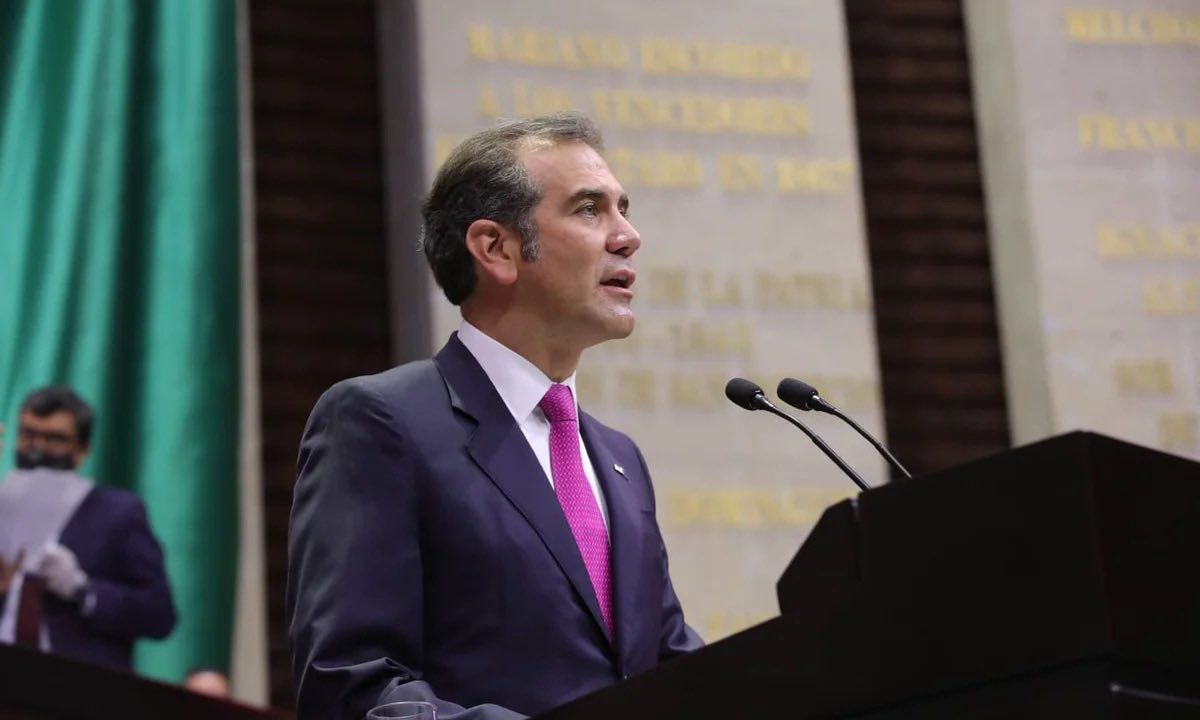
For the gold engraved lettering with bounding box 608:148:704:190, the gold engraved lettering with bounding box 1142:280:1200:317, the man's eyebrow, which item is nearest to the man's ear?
the man's eyebrow

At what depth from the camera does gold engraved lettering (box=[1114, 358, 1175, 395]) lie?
7.15 metres

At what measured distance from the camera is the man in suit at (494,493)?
240 centimetres

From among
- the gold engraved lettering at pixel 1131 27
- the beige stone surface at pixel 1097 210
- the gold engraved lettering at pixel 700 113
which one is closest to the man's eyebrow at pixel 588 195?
the gold engraved lettering at pixel 700 113

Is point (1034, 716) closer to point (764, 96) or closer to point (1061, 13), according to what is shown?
point (764, 96)

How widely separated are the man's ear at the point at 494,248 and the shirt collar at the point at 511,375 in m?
0.12

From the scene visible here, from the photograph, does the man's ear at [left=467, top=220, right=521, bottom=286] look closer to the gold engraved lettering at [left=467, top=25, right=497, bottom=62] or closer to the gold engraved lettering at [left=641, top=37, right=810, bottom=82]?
the gold engraved lettering at [left=467, top=25, right=497, bottom=62]

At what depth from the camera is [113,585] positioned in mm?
5785

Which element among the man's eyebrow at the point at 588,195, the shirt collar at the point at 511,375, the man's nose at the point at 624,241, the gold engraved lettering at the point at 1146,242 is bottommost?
the shirt collar at the point at 511,375

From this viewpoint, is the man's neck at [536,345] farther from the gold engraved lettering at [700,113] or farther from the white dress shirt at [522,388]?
the gold engraved lettering at [700,113]

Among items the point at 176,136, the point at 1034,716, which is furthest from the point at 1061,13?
the point at 1034,716

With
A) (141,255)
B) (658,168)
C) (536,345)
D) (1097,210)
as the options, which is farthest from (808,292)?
(536,345)

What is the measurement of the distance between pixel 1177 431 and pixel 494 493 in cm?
517

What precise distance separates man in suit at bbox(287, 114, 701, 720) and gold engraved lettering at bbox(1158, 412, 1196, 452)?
4652mm

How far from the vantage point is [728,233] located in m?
6.93
